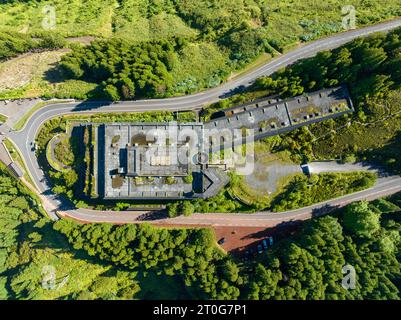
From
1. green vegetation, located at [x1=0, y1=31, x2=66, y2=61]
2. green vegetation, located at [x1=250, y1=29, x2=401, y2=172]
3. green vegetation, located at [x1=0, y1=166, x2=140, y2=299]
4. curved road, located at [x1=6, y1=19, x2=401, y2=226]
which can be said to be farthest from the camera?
green vegetation, located at [x1=0, y1=166, x2=140, y2=299]

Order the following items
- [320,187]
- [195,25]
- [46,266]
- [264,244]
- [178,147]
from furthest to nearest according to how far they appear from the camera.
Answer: [195,25], [46,266], [264,244], [320,187], [178,147]

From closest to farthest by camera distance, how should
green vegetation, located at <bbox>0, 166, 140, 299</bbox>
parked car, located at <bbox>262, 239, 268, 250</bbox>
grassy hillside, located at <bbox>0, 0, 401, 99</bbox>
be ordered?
parked car, located at <bbox>262, 239, 268, 250</bbox> → grassy hillside, located at <bbox>0, 0, 401, 99</bbox> → green vegetation, located at <bbox>0, 166, 140, 299</bbox>

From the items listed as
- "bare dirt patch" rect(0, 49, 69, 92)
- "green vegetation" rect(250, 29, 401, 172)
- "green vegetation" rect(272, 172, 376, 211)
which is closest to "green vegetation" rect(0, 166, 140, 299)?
"bare dirt patch" rect(0, 49, 69, 92)

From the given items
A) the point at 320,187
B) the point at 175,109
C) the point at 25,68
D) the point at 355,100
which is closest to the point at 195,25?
the point at 175,109

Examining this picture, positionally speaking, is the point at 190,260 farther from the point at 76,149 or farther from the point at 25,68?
the point at 25,68

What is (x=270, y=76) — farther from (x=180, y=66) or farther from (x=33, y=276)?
(x=33, y=276)

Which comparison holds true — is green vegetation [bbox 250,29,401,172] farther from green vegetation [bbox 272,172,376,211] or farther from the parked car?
the parked car
